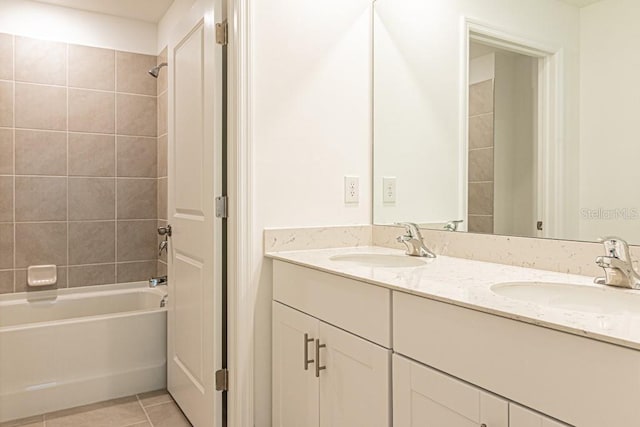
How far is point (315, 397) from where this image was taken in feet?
4.88

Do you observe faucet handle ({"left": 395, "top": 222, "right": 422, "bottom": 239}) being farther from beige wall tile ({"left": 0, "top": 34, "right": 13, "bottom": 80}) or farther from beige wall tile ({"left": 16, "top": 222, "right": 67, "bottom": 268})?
beige wall tile ({"left": 0, "top": 34, "right": 13, "bottom": 80})

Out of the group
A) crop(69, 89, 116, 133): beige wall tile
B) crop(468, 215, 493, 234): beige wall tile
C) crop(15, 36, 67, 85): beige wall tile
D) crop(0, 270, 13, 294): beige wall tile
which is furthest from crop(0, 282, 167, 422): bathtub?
crop(468, 215, 493, 234): beige wall tile

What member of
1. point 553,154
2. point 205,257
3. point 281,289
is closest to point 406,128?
point 553,154

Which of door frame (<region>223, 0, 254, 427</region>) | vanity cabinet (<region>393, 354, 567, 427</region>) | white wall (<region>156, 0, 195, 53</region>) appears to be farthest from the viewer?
white wall (<region>156, 0, 195, 53</region>)

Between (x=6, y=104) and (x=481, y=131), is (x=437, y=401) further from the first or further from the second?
(x=6, y=104)

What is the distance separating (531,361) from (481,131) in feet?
3.40

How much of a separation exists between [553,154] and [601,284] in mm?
452

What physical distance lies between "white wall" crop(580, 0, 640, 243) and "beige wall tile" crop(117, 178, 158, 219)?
2706 mm

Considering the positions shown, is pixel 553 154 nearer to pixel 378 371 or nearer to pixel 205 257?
pixel 378 371

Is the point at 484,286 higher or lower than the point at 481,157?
lower

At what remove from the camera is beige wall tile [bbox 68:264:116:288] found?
117 inches

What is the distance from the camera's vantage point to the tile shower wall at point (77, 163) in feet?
9.14

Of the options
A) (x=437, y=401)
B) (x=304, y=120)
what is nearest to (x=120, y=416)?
Answer: (x=304, y=120)

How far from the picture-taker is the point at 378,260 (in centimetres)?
179
